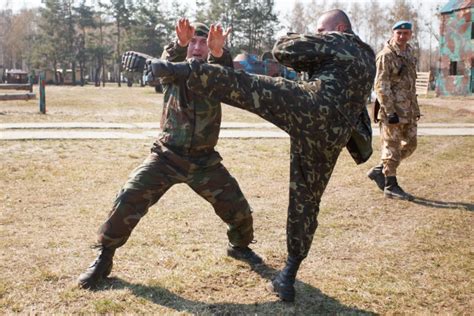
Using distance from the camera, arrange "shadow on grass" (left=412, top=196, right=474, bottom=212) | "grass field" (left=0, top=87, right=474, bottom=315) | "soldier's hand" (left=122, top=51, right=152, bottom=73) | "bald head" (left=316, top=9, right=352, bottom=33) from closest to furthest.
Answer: "soldier's hand" (left=122, top=51, right=152, bottom=73), "bald head" (left=316, top=9, right=352, bottom=33), "grass field" (left=0, top=87, right=474, bottom=315), "shadow on grass" (left=412, top=196, right=474, bottom=212)

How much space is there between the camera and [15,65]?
83.1 m

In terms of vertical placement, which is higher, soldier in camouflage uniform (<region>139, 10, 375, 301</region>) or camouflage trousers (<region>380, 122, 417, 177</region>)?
soldier in camouflage uniform (<region>139, 10, 375, 301</region>)

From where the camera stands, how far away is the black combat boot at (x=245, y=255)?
392cm

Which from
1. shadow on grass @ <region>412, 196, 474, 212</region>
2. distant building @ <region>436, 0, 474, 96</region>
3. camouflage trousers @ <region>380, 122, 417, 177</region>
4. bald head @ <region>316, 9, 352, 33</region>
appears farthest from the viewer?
distant building @ <region>436, 0, 474, 96</region>

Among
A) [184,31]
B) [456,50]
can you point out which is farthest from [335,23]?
[456,50]

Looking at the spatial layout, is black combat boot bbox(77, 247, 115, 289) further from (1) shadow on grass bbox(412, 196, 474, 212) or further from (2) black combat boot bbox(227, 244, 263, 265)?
(1) shadow on grass bbox(412, 196, 474, 212)

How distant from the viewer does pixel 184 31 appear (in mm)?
3301

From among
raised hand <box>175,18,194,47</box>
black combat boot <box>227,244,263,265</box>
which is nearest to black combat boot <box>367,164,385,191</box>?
black combat boot <box>227,244,263,265</box>

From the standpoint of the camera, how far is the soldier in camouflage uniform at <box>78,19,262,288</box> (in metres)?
3.32

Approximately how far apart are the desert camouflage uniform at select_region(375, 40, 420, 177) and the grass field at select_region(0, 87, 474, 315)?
26.9 inches

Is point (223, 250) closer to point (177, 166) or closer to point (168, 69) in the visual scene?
point (177, 166)

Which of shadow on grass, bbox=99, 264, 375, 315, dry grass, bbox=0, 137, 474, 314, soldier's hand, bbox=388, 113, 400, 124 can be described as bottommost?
shadow on grass, bbox=99, 264, 375, 315

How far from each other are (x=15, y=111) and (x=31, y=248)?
1334 cm

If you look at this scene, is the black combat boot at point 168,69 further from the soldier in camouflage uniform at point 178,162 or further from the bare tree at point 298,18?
the bare tree at point 298,18
